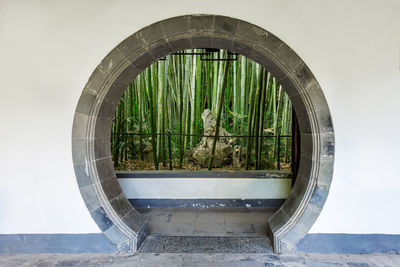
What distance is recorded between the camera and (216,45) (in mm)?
2430

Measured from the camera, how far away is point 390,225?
88.5 inches

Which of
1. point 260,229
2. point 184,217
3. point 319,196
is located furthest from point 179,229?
point 319,196

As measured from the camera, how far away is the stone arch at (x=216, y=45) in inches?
86.4

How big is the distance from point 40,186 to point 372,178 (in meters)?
2.99

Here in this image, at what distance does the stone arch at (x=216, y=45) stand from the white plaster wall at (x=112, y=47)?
76mm

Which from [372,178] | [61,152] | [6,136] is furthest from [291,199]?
[6,136]

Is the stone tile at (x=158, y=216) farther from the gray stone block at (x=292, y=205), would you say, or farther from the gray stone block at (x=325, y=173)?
the gray stone block at (x=325, y=173)

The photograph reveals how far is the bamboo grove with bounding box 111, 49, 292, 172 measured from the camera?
3.83 metres

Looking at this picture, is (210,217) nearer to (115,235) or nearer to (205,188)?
(205,188)

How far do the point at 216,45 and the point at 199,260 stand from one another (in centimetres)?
199

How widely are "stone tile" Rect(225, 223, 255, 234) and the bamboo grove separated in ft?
3.89

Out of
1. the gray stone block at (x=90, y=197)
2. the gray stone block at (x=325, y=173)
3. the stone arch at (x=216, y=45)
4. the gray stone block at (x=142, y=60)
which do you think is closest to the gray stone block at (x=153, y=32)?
the stone arch at (x=216, y=45)

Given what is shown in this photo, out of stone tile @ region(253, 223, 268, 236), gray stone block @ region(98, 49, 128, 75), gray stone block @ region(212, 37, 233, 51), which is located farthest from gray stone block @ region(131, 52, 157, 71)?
stone tile @ region(253, 223, 268, 236)

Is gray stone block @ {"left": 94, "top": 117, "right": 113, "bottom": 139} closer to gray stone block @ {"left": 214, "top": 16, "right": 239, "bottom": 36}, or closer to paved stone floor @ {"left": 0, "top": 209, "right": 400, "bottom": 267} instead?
paved stone floor @ {"left": 0, "top": 209, "right": 400, "bottom": 267}
